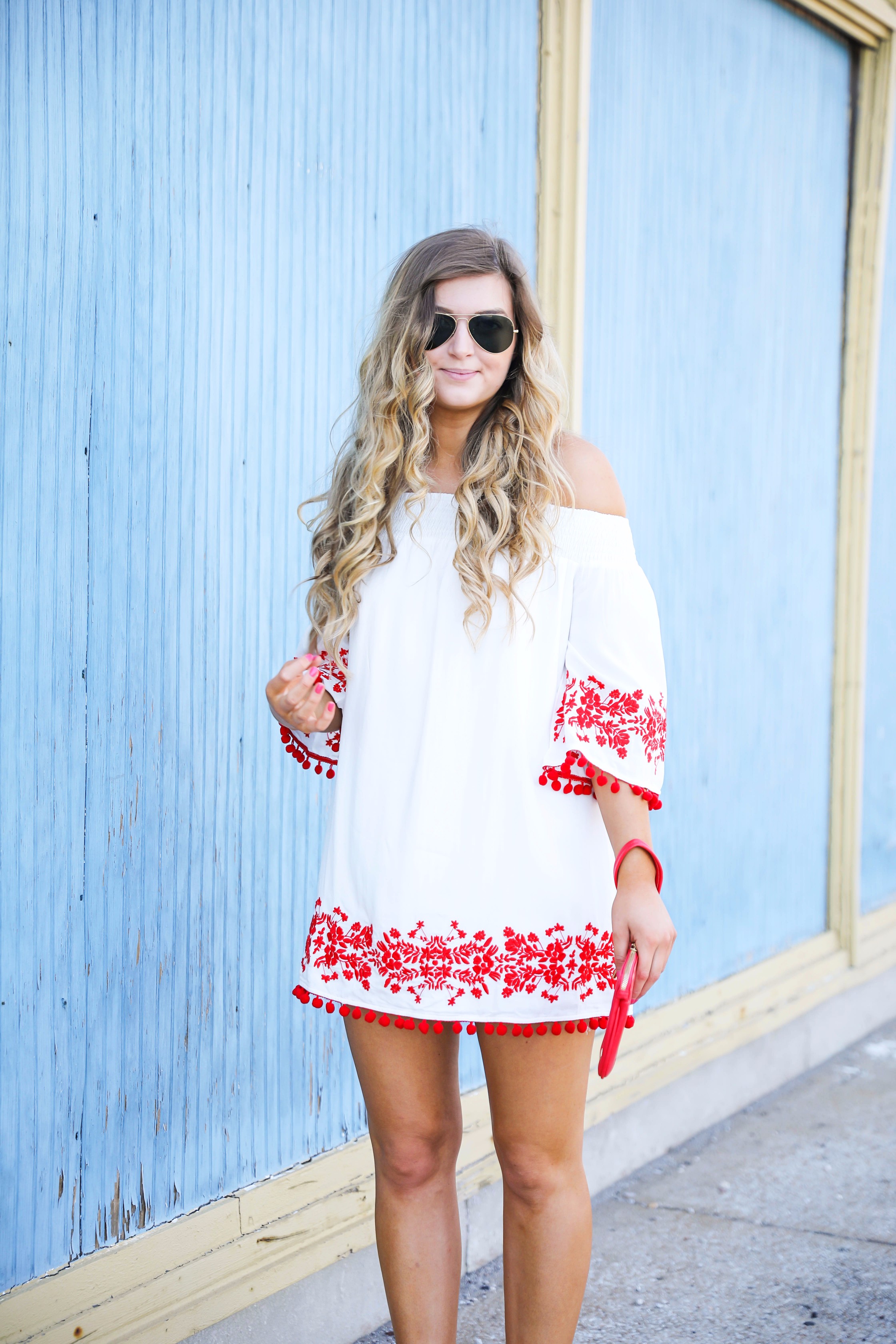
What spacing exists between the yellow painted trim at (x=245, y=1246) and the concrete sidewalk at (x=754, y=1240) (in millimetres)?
234

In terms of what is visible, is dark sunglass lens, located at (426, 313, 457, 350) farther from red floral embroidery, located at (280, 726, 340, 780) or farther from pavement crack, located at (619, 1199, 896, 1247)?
pavement crack, located at (619, 1199, 896, 1247)

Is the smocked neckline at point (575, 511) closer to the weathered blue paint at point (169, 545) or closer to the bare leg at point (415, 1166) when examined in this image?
the weathered blue paint at point (169, 545)

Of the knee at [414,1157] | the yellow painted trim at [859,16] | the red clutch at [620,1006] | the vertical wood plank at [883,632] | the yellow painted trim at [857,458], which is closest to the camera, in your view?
the red clutch at [620,1006]

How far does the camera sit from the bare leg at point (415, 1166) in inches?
77.7

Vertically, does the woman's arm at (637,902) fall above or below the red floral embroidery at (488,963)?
above

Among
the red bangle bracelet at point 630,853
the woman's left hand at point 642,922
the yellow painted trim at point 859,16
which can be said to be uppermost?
the yellow painted trim at point 859,16

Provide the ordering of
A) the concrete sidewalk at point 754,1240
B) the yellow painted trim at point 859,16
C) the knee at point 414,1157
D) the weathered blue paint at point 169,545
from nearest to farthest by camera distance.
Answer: the knee at point 414,1157 < the weathered blue paint at point 169,545 < the concrete sidewalk at point 754,1240 < the yellow painted trim at point 859,16

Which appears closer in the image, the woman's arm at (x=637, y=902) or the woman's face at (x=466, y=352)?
the woman's arm at (x=637, y=902)

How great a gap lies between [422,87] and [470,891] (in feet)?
5.82

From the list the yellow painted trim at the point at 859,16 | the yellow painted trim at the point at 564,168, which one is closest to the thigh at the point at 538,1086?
the yellow painted trim at the point at 564,168

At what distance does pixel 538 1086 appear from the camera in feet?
6.37

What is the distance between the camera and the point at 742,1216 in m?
3.21

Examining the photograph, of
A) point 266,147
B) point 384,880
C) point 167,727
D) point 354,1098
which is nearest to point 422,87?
point 266,147

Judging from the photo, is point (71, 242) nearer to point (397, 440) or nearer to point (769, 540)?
point (397, 440)
